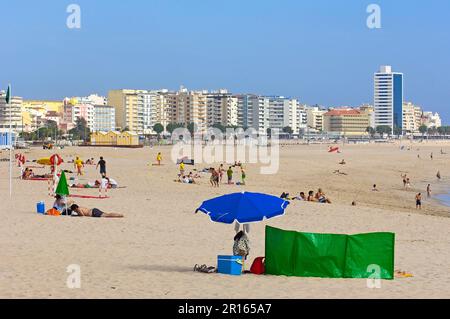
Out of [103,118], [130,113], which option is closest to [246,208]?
[103,118]

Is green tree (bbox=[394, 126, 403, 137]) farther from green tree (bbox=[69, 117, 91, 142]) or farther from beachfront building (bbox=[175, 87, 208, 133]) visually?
green tree (bbox=[69, 117, 91, 142])

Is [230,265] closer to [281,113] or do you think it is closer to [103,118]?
[103,118]

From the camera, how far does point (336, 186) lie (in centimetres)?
3222

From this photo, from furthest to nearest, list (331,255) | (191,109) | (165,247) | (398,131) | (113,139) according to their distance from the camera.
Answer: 1. (398,131)
2. (191,109)
3. (113,139)
4. (165,247)
5. (331,255)

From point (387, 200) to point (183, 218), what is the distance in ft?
41.7

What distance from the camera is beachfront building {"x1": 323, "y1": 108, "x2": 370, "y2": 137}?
582ft

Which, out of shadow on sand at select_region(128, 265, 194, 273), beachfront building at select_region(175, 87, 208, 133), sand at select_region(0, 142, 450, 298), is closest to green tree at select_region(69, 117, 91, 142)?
beachfront building at select_region(175, 87, 208, 133)

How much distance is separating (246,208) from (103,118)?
151186 millimetres

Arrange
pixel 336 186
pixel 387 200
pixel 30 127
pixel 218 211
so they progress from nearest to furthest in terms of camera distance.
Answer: pixel 218 211
pixel 387 200
pixel 336 186
pixel 30 127

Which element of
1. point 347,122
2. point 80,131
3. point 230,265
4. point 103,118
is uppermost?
point 103,118

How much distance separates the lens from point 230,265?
9.43 meters

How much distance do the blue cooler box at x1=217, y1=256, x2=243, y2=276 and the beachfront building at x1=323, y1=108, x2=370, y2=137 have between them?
552 feet
